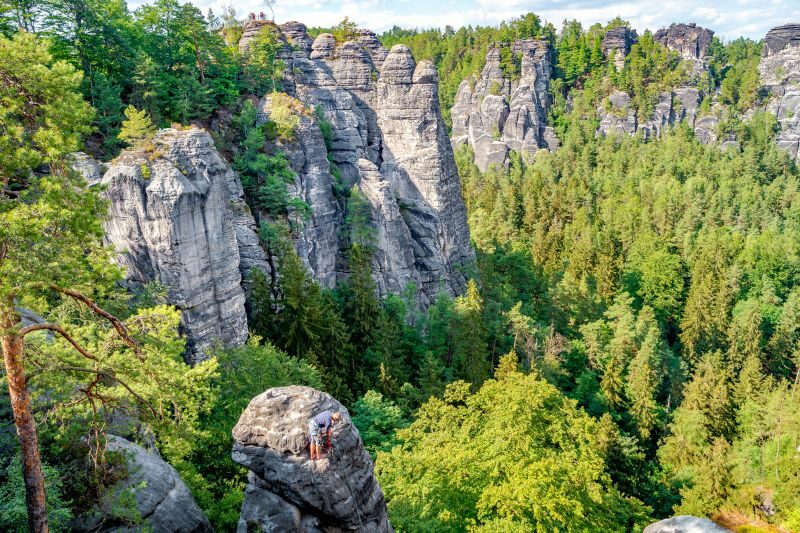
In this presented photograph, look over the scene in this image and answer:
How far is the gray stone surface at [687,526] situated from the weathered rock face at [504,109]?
→ 8036 cm

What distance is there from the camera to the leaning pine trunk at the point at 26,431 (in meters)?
8.80

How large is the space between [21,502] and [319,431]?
5210 millimetres

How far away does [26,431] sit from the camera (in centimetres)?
901

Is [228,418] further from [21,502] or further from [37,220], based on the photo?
[37,220]

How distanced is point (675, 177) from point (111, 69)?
78704 millimetres

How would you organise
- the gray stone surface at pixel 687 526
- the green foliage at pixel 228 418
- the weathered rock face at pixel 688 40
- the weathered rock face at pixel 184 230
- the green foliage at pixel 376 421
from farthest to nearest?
the weathered rock face at pixel 688 40
the green foliage at pixel 376 421
the weathered rock face at pixel 184 230
the green foliage at pixel 228 418
the gray stone surface at pixel 687 526

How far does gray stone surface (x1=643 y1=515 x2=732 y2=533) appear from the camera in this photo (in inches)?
548

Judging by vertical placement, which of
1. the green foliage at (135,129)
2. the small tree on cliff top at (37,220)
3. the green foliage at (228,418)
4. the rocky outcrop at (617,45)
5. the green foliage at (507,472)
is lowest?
the green foliage at (507,472)

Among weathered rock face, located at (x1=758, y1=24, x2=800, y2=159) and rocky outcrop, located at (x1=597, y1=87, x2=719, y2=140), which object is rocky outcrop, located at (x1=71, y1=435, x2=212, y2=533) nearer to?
rocky outcrop, located at (x1=597, y1=87, x2=719, y2=140)

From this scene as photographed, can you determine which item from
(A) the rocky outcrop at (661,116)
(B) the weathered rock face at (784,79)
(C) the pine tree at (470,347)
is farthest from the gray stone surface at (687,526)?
(B) the weathered rock face at (784,79)

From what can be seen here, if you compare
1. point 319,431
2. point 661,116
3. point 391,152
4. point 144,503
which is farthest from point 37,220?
point 661,116

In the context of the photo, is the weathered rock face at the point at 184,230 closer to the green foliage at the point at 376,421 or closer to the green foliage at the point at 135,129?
the green foliage at the point at 135,129

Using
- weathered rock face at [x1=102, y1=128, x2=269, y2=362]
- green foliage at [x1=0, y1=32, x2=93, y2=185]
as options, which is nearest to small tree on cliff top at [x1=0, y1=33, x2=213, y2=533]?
green foliage at [x1=0, y1=32, x2=93, y2=185]

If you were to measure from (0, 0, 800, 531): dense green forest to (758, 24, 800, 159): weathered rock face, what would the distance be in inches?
882
